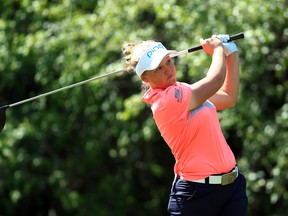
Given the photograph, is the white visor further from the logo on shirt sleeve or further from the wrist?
the wrist

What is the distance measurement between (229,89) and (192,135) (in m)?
0.52

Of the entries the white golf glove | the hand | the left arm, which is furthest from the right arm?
the left arm

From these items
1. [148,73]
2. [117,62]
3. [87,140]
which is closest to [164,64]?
[148,73]

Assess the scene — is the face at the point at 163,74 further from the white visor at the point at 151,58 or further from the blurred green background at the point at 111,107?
the blurred green background at the point at 111,107

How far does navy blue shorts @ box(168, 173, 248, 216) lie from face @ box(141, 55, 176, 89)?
1.59 feet

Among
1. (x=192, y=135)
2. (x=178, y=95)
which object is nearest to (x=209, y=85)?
(x=178, y=95)

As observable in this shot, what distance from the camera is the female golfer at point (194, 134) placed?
3.81 metres

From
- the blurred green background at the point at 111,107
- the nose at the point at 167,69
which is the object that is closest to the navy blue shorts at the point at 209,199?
the nose at the point at 167,69

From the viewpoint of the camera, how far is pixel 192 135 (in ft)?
12.7

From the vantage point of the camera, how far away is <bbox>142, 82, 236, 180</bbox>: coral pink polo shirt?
381 cm

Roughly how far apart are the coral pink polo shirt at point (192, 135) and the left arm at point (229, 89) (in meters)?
0.32

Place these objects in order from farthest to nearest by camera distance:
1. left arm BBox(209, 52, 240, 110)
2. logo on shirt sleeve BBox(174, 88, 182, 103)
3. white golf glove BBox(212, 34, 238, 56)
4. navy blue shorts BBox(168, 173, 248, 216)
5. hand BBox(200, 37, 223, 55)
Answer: left arm BBox(209, 52, 240, 110), white golf glove BBox(212, 34, 238, 56), hand BBox(200, 37, 223, 55), navy blue shorts BBox(168, 173, 248, 216), logo on shirt sleeve BBox(174, 88, 182, 103)

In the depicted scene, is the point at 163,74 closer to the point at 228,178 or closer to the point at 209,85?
the point at 209,85

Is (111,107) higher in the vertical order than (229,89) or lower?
higher
